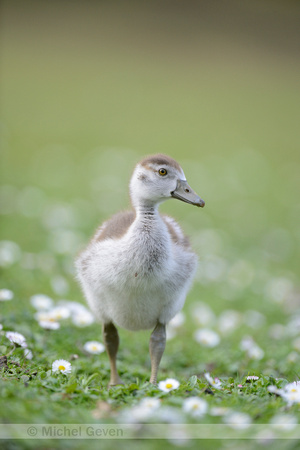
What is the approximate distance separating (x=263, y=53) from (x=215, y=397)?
24613 millimetres

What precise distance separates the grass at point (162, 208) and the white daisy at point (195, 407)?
4 centimetres

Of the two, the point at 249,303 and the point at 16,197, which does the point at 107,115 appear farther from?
the point at 249,303

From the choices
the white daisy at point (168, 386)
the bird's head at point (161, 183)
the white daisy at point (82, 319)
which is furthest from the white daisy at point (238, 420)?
the white daisy at point (82, 319)

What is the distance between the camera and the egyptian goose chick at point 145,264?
141 inches

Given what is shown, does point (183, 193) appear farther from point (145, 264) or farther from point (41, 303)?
point (41, 303)

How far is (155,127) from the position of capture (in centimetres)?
1725

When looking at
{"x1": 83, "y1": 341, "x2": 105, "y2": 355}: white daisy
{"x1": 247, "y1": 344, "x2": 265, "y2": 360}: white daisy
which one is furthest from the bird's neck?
{"x1": 247, "y1": 344, "x2": 265, "y2": 360}: white daisy

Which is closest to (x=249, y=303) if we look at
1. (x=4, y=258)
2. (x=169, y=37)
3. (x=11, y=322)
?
(x=4, y=258)

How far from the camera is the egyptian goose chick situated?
3.58m

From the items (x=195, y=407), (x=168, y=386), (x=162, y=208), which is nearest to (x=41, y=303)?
(x=168, y=386)

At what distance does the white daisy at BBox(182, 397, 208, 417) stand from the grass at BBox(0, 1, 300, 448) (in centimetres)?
4

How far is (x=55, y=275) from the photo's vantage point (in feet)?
21.9

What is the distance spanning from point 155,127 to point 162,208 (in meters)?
7.44

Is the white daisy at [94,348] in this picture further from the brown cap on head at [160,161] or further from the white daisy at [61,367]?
the brown cap on head at [160,161]
